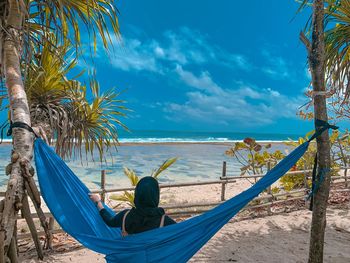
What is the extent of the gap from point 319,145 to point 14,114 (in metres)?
1.88

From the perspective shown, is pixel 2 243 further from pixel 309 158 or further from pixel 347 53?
pixel 309 158

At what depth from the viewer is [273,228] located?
12.2 feet

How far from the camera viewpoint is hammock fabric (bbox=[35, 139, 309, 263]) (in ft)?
4.93

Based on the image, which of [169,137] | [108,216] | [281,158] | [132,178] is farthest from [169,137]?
[108,216]

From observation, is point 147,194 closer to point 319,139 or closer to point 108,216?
point 108,216

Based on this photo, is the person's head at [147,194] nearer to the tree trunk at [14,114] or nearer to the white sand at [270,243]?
the tree trunk at [14,114]

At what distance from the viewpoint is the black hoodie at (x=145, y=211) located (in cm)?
145

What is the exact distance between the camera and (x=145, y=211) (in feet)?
4.87

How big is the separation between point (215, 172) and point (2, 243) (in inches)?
329

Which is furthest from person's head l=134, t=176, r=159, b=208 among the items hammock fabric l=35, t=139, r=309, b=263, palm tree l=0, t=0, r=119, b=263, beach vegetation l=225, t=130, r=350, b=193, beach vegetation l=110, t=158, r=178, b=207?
beach vegetation l=225, t=130, r=350, b=193

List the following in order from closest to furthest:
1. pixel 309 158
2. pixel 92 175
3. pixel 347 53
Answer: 1. pixel 347 53
2. pixel 309 158
3. pixel 92 175

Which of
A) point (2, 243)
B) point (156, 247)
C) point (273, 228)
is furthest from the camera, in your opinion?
point (273, 228)

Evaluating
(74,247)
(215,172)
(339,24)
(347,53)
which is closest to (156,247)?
(74,247)

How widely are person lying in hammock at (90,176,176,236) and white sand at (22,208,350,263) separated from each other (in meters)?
1.48
